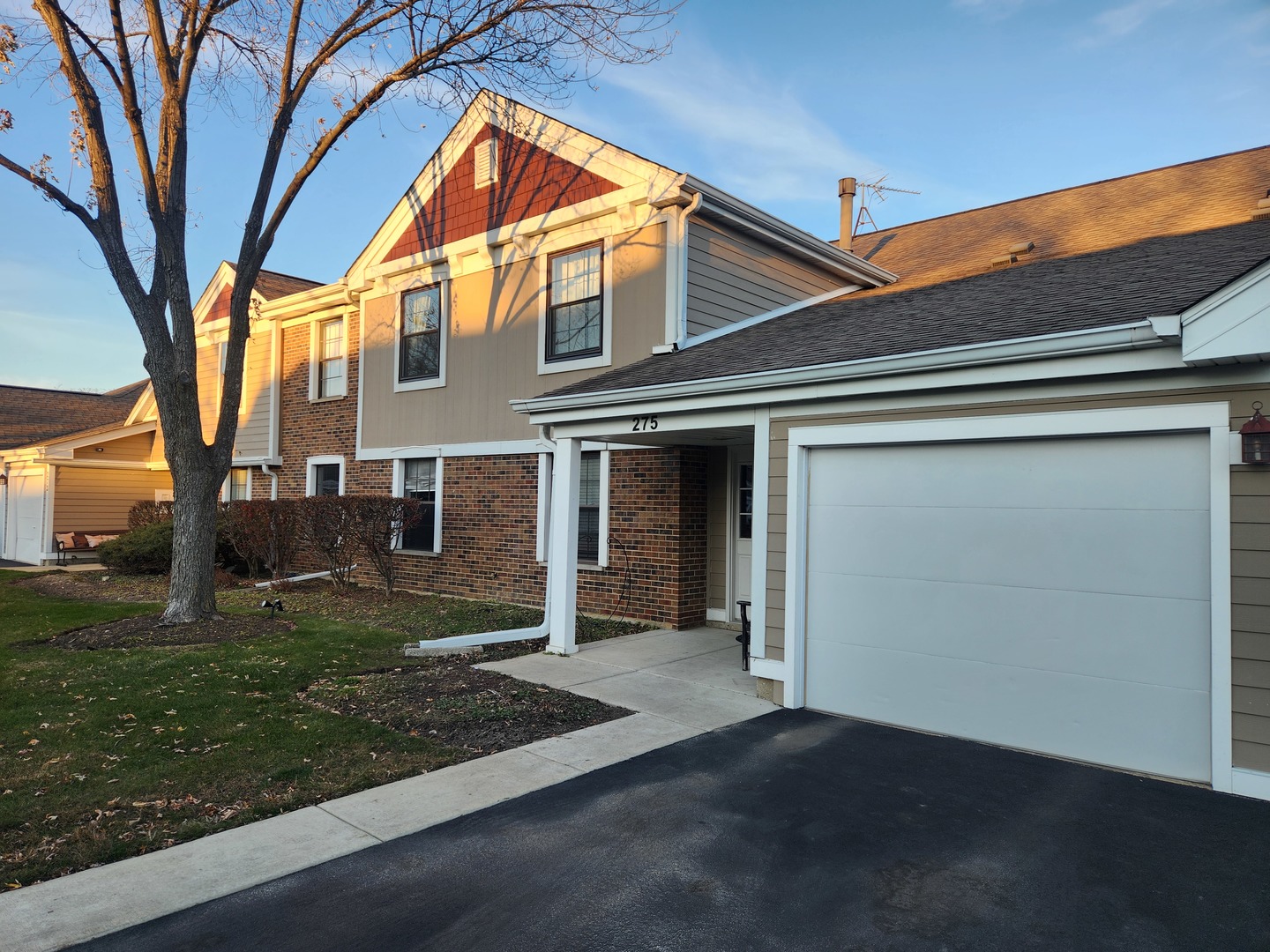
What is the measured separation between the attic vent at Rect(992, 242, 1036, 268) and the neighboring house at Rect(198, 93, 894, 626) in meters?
2.20

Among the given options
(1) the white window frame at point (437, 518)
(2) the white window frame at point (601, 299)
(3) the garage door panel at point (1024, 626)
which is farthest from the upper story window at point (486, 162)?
(3) the garage door panel at point (1024, 626)

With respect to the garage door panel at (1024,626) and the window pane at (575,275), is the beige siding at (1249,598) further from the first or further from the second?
the window pane at (575,275)

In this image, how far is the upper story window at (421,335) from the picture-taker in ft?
46.0

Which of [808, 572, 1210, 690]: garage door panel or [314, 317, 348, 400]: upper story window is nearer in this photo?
[808, 572, 1210, 690]: garage door panel

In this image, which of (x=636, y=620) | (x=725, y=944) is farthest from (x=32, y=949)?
(x=636, y=620)

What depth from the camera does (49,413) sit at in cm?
2747

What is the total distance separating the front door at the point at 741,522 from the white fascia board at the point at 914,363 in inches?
113

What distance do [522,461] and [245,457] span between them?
353 inches

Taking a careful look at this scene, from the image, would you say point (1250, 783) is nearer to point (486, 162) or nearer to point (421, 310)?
point (486, 162)

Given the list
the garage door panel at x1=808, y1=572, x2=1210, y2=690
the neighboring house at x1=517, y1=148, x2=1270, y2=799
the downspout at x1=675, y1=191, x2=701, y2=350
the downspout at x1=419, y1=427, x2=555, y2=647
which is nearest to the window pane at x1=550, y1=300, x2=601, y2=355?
the downspout at x1=675, y1=191, x2=701, y2=350

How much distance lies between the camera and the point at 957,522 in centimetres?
602

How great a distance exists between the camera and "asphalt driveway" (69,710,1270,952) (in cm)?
335

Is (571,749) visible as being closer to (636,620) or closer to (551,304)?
(636,620)

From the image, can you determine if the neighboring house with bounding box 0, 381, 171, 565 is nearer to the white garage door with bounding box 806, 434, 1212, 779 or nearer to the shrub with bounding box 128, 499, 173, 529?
the shrub with bounding box 128, 499, 173, 529
